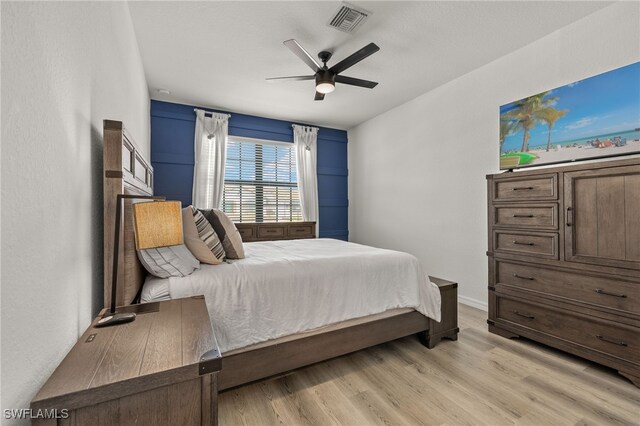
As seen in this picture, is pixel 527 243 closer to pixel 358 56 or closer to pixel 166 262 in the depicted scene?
pixel 358 56

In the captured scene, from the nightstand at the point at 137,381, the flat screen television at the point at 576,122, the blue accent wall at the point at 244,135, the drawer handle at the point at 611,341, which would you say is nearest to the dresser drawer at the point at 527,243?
the drawer handle at the point at 611,341

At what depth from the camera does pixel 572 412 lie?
5.13 ft

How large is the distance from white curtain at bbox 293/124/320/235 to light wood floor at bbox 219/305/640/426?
3124mm

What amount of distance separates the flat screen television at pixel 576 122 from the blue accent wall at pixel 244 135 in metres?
3.06

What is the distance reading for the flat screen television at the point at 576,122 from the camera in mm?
2133

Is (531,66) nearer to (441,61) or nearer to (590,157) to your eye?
(441,61)

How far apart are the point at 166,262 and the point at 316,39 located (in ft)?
7.63

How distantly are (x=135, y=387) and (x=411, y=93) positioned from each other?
4.22 m

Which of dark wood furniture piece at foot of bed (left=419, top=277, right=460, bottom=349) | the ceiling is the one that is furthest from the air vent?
dark wood furniture piece at foot of bed (left=419, top=277, right=460, bottom=349)

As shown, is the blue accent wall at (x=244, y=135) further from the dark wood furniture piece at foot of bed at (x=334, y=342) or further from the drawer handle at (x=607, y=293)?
the drawer handle at (x=607, y=293)

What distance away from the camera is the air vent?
2213mm

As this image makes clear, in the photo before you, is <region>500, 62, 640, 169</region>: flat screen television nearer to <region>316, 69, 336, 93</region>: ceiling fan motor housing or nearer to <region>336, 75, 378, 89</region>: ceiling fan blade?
<region>336, 75, 378, 89</region>: ceiling fan blade

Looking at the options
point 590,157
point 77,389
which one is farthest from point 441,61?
point 77,389

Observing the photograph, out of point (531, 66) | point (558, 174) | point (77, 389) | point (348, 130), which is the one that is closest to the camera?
point (77, 389)
